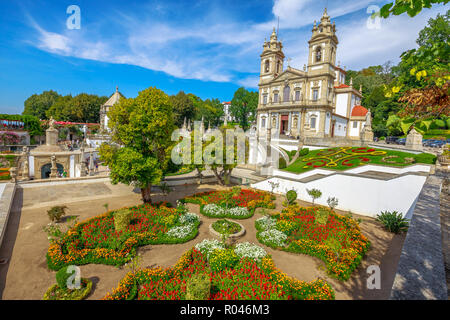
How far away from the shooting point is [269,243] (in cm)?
993

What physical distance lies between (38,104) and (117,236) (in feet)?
281

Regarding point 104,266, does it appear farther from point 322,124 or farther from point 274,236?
point 322,124

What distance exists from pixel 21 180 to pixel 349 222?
79.7ft

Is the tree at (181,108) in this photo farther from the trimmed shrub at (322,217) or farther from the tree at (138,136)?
the trimmed shrub at (322,217)

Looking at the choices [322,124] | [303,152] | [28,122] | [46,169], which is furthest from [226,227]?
[28,122]

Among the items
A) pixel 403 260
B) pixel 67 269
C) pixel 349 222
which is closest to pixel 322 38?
pixel 349 222

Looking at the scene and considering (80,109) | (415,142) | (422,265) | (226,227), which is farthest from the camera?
(80,109)

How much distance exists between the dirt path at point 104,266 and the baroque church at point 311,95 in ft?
68.3

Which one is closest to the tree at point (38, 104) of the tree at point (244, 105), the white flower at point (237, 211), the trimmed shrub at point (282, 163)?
the tree at point (244, 105)

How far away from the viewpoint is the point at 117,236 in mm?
9781

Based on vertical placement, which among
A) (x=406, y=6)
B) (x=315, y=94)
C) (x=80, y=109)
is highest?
(x=315, y=94)
